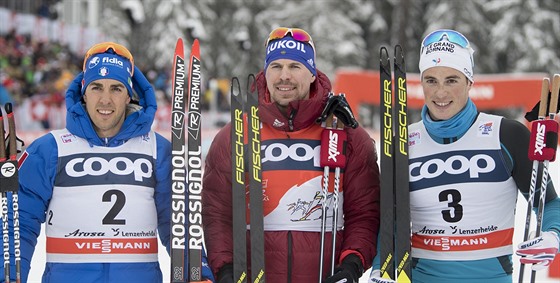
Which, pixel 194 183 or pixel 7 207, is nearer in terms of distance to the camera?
pixel 7 207

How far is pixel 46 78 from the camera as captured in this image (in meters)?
15.4

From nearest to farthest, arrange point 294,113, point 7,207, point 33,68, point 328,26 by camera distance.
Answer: point 7,207
point 294,113
point 33,68
point 328,26

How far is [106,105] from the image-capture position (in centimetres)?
317

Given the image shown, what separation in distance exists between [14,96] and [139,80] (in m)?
10.6

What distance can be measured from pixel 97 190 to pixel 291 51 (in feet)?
3.43

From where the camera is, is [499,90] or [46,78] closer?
[499,90]

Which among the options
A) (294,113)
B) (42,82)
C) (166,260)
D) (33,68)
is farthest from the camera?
(33,68)

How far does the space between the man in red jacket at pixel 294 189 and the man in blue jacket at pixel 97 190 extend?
226mm

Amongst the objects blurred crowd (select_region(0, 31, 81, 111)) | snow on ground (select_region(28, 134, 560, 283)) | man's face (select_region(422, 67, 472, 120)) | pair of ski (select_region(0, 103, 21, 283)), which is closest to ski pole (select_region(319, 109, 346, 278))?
man's face (select_region(422, 67, 472, 120))

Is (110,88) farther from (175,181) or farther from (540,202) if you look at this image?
(540,202)

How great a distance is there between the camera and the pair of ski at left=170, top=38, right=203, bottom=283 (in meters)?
3.14

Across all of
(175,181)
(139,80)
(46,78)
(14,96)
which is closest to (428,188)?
(175,181)

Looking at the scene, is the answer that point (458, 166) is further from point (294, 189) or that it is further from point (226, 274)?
point (226, 274)

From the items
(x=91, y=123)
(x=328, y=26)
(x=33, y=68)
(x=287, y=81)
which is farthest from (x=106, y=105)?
(x=328, y=26)
